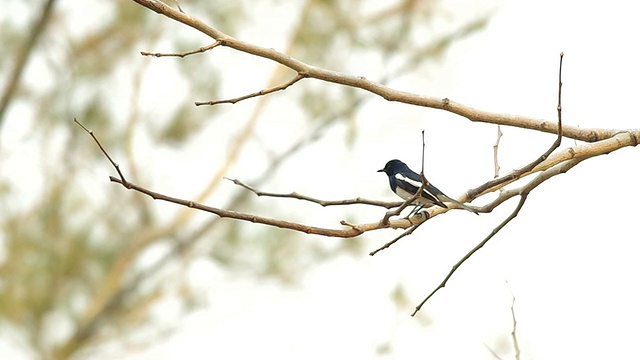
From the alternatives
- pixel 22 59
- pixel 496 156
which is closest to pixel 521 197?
pixel 496 156

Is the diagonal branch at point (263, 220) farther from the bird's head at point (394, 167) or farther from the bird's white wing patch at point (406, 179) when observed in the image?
the bird's head at point (394, 167)

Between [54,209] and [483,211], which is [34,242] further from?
[483,211]

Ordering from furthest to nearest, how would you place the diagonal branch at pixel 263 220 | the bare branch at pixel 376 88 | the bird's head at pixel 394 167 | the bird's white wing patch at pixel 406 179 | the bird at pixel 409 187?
the bird's head at pixel 394 167 → the bird's white wing patch at pixel 406 179 → the bird at pixel 409 187 → the bare branch at pixel 376 88 → the diagonal branch at pixel 263 220

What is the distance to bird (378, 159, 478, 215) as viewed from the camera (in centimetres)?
172

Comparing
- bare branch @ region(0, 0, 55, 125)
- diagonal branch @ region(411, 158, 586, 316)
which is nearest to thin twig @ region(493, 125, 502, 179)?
diagonal branch @ region(411, 158, 586, 316)

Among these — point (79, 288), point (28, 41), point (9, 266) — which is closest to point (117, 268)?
point (79, 288)

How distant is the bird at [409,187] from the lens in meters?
1.72

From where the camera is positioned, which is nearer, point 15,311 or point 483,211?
point 483,211

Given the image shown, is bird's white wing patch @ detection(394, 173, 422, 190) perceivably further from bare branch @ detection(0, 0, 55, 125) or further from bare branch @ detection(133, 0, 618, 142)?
bare branch @ detection(0, 0, 55, 125)

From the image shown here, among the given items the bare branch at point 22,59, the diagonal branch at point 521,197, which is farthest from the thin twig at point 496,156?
the bare branch at point 22,59

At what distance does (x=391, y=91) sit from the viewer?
1.64 metres

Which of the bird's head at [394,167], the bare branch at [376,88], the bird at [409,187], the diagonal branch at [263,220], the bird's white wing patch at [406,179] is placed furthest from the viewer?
the bird's head at [394,167]

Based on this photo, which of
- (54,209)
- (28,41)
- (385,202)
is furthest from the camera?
(54,209)

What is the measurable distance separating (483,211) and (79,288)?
4.13 metres
